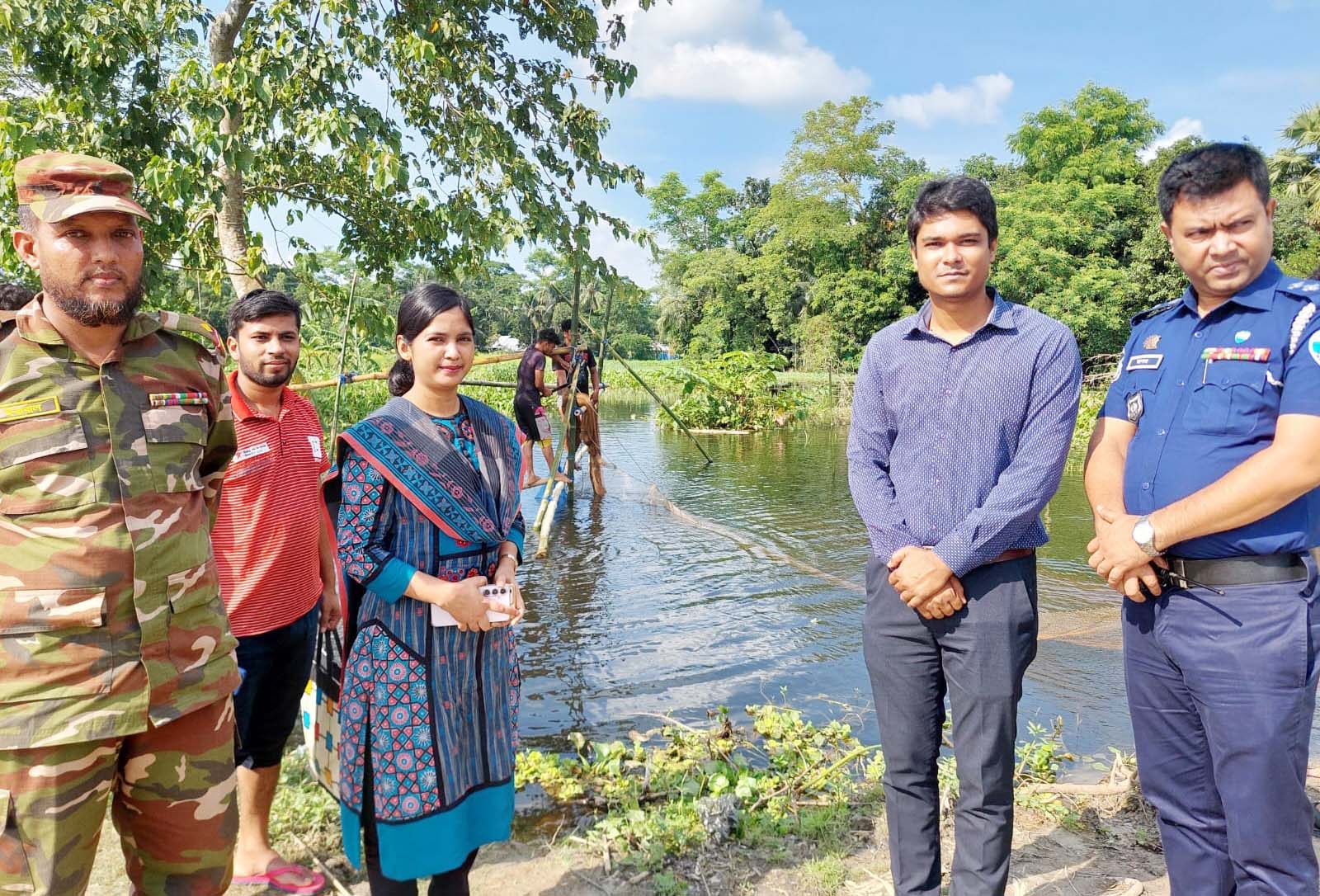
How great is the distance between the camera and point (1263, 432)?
192 centimetres

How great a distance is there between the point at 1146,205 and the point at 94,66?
29.5 meters

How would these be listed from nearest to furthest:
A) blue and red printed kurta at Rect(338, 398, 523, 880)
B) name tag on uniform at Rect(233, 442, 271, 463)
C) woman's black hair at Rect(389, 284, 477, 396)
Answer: blue and red printed kurta at Rect(338, 398, 523, 880), woman's black hair at Rect(389, 284, 477, 396), name tag on uniform at Rect(233, 442, 271, 463)

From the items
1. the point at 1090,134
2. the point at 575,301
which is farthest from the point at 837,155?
the point at 575,301

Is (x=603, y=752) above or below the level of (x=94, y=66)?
below

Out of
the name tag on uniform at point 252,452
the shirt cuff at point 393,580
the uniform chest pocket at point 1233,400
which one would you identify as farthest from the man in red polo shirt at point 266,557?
the uniform chest pocket at point 1233,400

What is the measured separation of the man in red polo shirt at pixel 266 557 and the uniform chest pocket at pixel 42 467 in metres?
0.76

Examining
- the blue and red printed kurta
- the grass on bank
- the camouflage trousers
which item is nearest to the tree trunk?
the grass on bank

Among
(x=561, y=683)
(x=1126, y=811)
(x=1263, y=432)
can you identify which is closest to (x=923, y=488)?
(x=1263, y=432)

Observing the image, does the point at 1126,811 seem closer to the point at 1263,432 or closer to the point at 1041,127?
the point at 1263,432

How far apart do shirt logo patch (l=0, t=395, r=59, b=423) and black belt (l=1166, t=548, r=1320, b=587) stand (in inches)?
103

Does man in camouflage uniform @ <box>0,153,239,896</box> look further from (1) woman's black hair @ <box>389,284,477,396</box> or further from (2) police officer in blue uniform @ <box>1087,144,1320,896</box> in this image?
(2) police officer in blue uniform @ <box>1087,144,1320,896</box>

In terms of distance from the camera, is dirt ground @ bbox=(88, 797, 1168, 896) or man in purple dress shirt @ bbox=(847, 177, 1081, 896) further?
dirt ground @ bbox=(88, 797, 1168, 896)

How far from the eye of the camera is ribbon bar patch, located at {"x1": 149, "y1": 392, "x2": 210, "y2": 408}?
188 cm

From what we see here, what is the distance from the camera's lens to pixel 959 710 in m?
2.12
